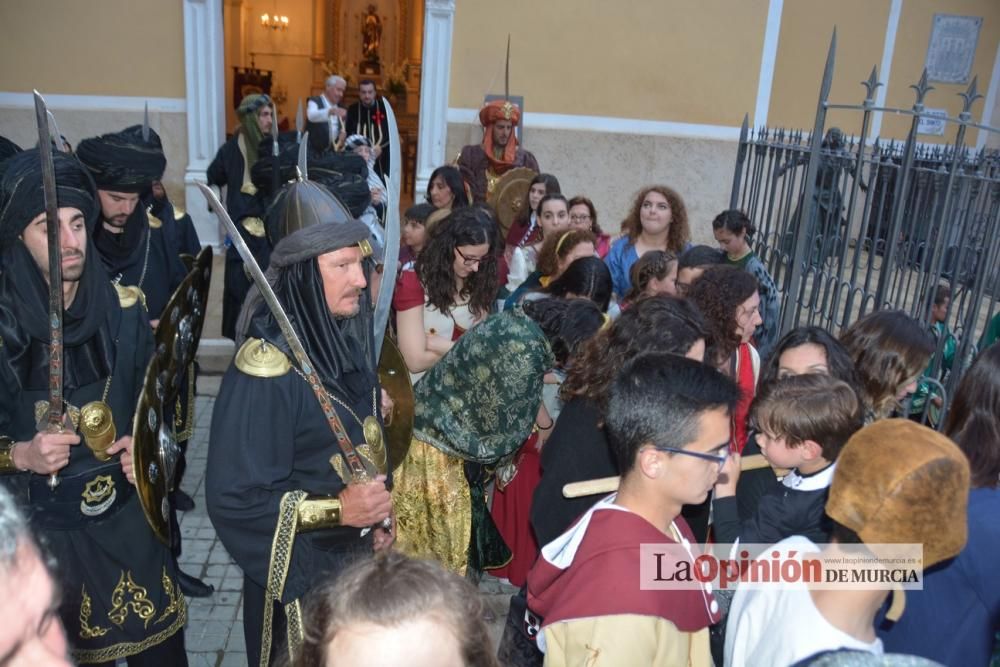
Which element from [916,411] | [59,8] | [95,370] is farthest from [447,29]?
[95,370]

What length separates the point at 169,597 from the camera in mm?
2814

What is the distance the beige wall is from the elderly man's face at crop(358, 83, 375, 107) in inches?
41.5

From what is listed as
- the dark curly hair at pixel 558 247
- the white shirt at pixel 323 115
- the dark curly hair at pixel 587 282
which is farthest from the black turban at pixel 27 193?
the white shirt at pixel 323 115

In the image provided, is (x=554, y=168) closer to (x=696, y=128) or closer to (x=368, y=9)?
(x=696, y=128)

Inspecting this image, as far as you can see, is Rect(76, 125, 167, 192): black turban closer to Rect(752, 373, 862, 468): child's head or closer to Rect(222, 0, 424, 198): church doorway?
Rect(752, 373, 862, 468): child's head

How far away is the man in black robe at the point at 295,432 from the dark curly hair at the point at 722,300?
5.54ft

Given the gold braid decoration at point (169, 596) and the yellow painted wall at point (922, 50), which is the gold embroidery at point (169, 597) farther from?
the yellow painted wall at point (922, 50)

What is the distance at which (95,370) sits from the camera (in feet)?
8.87

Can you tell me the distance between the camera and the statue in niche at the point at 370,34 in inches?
645

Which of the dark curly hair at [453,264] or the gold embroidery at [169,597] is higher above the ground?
the dark curly hair at [453,264]

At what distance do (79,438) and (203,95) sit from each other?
815cm

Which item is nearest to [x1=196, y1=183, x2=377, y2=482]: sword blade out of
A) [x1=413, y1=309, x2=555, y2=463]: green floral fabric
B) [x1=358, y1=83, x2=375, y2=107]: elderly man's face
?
[x1=413, y1=309, x2=555, y2=463]: green floral fabric

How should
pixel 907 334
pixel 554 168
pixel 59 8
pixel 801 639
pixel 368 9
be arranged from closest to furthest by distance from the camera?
pixel 801 639 → pixel 907 334 → pixel 59 8 → pixel 554 168 → pixel 368 9

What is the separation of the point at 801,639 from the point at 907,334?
1.86 m
